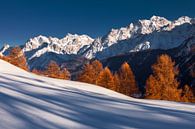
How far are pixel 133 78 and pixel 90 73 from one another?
7.02 m

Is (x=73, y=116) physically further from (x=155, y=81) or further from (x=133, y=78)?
(x=133, y=78)

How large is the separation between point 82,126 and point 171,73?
121ft

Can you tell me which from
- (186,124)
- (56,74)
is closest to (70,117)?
(186,124)

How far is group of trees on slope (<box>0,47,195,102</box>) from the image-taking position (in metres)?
Result: 40.0

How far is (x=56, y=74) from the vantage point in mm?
60781

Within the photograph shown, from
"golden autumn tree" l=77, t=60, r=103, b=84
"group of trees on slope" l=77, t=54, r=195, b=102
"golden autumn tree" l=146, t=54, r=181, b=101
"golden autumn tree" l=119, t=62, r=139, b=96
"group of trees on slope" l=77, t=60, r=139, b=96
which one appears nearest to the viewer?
"golden autumn tree" l=146, t=54, r=181, b=101

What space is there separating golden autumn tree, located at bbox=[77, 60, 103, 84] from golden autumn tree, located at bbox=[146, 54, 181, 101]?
13.6 metres

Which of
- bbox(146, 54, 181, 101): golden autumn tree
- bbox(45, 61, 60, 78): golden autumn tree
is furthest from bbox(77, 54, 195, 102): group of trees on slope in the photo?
bbox(45, 61, 60, 78): golden autumn tree

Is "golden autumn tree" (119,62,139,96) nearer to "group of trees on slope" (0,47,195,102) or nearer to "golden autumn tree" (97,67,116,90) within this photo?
"group of trees on slope" (0,47,195,102)

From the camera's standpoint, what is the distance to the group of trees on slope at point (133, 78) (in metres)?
40.0

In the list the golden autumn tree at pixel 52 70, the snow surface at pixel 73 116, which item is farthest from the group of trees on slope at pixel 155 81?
the snow surface at pixel 73 116

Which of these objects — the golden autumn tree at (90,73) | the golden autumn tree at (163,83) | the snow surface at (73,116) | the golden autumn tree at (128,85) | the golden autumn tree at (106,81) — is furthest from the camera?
the golden autumn tree at (90,73)

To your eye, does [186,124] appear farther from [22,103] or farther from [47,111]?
[22,103]

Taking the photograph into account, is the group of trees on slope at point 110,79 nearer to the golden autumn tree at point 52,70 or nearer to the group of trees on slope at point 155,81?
the group of trees on slope at point 155,81
